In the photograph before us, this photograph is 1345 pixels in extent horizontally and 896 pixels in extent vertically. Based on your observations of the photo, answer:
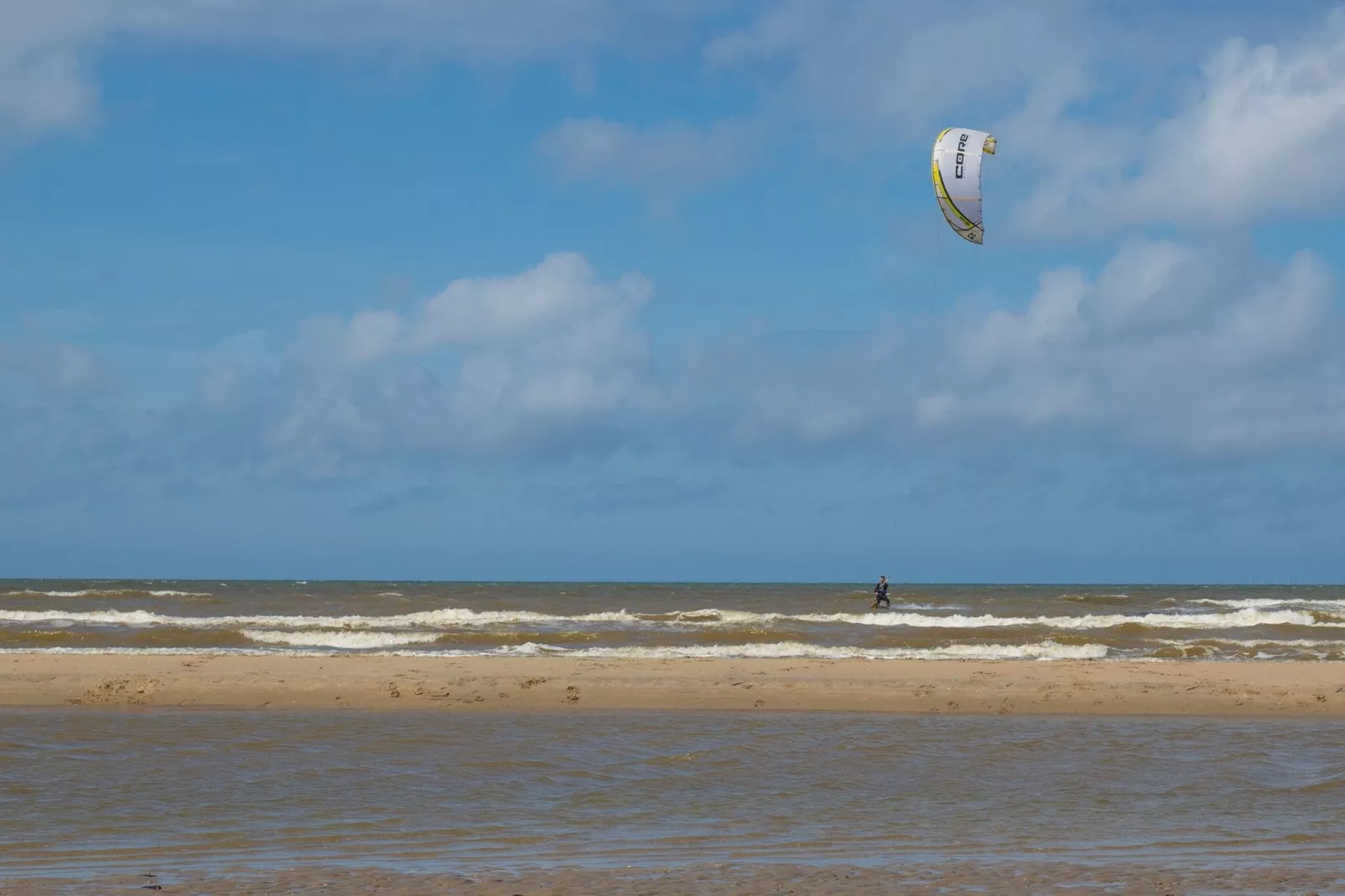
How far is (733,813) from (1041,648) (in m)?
17.3

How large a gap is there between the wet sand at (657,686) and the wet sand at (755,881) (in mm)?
7878

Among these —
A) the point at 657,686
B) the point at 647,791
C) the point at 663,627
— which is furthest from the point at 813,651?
the point at 647,791

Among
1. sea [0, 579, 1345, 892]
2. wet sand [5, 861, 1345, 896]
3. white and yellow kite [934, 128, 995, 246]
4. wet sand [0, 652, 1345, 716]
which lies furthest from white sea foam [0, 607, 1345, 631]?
wet sand [5, 861, 1345, 896]

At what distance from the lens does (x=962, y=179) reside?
61.7ft

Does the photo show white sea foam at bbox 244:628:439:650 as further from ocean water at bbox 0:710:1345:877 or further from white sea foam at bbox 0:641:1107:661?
ocean water at bbox 0:710:1345:877

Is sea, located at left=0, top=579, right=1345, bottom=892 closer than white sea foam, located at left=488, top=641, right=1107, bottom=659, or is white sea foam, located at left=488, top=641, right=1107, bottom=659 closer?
sea, located at left=0, top=579, right=1345, bottom=892

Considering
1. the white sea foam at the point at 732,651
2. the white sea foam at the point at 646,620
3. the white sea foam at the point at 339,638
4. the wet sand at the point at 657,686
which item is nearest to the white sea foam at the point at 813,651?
the white sea foam at the point at 732,651

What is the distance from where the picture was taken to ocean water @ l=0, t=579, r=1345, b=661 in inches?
949

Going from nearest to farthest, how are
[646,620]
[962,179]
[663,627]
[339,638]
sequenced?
1. [962,179]
2. [339,638]
3. [663,627]
4. [646,620]

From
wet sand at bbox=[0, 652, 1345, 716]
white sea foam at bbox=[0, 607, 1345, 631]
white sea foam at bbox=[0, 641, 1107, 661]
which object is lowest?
white sea foam at bbox=[0, 607, 1345, 631]

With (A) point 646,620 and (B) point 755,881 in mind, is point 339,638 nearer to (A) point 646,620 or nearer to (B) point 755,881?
(A) point 646,620

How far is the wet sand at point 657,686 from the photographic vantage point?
14.9 m

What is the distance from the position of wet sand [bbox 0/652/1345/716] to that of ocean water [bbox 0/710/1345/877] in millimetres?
1086

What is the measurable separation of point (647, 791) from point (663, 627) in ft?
71.1
